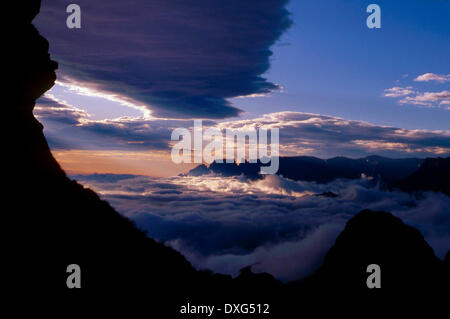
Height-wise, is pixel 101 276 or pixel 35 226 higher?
pixel 35 226

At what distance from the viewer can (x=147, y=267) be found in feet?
80.1

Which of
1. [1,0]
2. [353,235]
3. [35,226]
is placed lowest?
[353,235]
